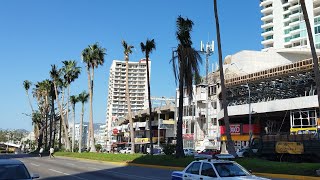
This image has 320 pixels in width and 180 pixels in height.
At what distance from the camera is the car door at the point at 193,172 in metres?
12.1

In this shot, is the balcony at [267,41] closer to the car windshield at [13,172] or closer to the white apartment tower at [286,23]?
the white apartment tower at [286,23]

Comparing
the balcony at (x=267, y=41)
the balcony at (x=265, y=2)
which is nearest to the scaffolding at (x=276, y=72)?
the balcony at (x=267, y=41)

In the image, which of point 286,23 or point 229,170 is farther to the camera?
point 286,23

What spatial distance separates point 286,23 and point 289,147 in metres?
102

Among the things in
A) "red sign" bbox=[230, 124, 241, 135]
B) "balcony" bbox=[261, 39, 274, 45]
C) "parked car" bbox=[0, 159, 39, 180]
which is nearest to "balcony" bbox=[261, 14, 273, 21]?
"balcony" bbox=[261, 39, 274, 45]

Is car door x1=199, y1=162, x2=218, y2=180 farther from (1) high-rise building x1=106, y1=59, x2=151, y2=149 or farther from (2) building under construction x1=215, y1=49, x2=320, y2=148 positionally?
(1) high-rise building x1=106, y1=59, x2=151, y2=149

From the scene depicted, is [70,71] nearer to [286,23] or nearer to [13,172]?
[13,172]

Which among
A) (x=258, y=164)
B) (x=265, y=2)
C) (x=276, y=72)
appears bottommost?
(x=258, y=164)

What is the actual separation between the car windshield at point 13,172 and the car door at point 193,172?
4.67m

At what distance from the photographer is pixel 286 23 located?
407 feet

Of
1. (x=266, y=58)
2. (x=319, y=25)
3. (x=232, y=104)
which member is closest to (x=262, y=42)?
(x=319, y=25)

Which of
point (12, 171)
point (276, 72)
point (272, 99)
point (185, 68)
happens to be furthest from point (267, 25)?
point (12, 171)

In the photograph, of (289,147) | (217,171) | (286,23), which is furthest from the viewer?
(286,23)

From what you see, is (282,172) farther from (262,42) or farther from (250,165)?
(262,42)
